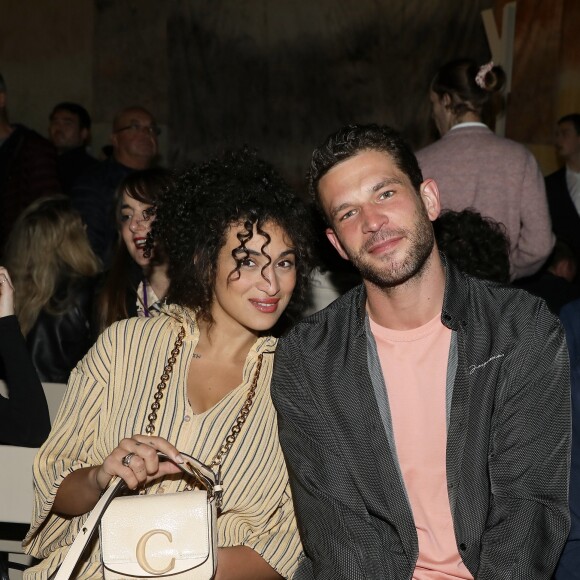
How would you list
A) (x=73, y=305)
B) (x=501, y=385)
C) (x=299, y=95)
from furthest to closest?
1. (x=299, y=95)
2. (x=73, y=305)
3. (x=501, y=385)

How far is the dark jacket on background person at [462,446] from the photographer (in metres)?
2.46

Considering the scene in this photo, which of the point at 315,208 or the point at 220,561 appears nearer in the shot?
the point at 220,561

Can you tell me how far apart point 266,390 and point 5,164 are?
9.97ft

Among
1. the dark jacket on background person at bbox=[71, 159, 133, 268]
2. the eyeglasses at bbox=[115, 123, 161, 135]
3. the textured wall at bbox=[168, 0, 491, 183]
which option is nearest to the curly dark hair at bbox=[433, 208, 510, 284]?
the dark jacket on background person at bbox=[71, 159, 133, 268]

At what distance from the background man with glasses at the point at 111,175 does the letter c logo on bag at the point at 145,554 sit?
2.64 metres

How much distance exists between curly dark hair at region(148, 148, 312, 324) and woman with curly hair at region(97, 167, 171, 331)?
29.8 inches

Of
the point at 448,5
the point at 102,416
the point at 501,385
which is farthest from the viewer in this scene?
the point at 448,5

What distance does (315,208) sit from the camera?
3.07m

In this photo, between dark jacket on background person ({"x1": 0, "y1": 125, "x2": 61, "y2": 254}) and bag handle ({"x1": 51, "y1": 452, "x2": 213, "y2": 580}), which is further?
dark jacket on background person ({"x1": 0, "y1": 125, "x2": 61, "y2": 254})

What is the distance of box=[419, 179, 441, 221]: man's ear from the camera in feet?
9.21

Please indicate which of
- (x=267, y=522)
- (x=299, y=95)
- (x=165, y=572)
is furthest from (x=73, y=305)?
(x=299, y=95)

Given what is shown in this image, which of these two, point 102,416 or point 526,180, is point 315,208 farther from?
point 526,180

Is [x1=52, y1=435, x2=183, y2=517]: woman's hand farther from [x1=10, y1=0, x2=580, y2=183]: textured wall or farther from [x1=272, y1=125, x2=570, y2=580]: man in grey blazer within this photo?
[x1=10, y1=0, x2=580, y2=183]: textured wall

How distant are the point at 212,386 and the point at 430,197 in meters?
0.82
